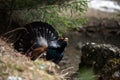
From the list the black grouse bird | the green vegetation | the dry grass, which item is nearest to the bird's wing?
the black grouse bird

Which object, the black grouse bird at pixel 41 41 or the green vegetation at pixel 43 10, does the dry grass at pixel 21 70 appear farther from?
the green vegetation at pixel 43 10

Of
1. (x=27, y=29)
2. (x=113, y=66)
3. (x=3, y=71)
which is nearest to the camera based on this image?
(x=3, y=71)

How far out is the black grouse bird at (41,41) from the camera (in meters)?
5.92

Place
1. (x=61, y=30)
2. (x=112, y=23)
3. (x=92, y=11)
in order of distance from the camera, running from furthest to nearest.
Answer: (x=92, y=11) < (x=112, y=23) < (x=61, y=30)

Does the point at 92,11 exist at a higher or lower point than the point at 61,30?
lower

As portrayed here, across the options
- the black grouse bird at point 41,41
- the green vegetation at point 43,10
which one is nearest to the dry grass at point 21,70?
the black grouse bird at point 41,41

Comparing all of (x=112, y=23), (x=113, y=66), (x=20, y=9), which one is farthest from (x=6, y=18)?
(x=112, y=23)

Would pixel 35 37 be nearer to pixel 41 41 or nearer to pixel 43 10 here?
pixel 41 41

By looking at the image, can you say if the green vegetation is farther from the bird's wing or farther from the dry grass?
the dry grass

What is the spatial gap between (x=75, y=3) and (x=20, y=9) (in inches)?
37.7

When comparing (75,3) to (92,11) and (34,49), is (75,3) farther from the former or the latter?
(92,11)

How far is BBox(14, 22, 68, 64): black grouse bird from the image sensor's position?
5.92 metres

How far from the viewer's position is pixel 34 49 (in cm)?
574

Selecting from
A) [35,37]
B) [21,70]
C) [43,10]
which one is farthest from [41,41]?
[21,70]
